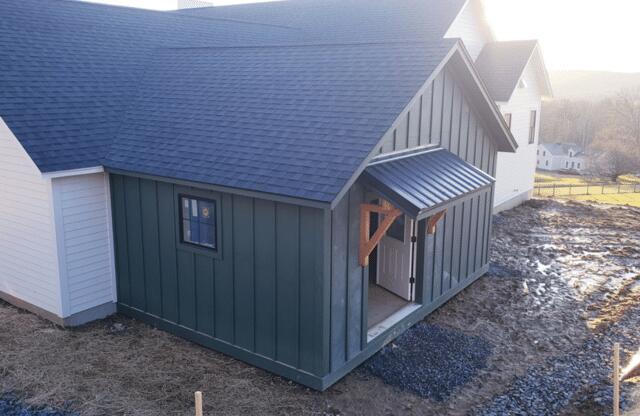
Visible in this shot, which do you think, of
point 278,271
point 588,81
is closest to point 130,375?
point 278,271

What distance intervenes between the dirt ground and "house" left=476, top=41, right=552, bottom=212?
22.5 ft

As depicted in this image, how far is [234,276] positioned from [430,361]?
130 inches

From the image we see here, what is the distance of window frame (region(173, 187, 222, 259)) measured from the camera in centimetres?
826

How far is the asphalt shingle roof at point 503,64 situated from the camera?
17.7 meters

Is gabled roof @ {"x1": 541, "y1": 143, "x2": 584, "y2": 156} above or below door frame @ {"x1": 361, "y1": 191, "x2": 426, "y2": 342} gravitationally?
below

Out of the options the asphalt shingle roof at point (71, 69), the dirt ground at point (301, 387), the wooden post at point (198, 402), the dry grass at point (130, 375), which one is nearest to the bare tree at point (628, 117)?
the dirt ground at point (301, 387)

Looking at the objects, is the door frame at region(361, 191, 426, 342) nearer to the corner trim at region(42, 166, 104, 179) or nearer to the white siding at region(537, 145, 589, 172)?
the corner trim at region(42, 166, 104, 179)

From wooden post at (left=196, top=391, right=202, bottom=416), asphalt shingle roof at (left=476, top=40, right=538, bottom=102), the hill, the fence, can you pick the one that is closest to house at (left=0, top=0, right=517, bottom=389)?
wooden post at (left=196, top=391, right=202, bottom=416)

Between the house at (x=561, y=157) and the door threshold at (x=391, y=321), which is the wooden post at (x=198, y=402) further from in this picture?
the house at (x=561, y=157)

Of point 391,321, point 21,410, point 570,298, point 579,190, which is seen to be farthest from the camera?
point 579,190

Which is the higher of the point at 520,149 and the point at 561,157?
the point at 520,149

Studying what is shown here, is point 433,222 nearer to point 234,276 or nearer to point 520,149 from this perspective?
point 234,276

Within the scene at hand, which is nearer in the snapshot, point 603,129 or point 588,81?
point 603,129

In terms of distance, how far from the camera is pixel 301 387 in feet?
25.4
